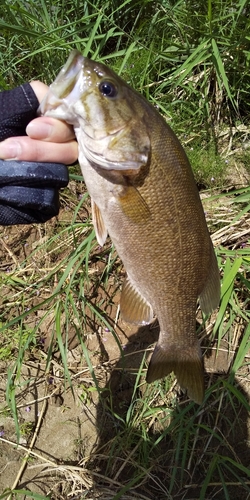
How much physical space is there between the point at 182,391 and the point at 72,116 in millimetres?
1698

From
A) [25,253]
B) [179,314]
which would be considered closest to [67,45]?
[25,253]

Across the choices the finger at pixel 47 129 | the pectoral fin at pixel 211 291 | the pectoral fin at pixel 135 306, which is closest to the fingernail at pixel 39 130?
the finger at pixel 47 129

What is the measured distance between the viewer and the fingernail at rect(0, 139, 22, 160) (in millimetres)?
1562

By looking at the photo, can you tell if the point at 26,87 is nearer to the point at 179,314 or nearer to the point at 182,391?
the point at 179,314

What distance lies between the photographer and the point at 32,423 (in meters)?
2.81

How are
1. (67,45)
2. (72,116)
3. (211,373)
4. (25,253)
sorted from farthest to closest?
(25,253) → (67,45) → (211,373) → (72,116)

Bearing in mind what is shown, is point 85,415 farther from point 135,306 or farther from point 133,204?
point 133,204

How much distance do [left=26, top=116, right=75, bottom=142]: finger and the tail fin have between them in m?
0.93

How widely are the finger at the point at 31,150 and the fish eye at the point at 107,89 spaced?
0.22 metres

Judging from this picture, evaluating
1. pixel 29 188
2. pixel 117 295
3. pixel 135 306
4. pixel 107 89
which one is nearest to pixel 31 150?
pixel 29 188

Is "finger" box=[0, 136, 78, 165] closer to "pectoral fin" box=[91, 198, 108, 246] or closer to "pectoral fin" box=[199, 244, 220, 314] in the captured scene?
"pectoral fin" box=[91, 198, 108, 246]

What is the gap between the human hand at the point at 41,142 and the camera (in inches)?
60.4

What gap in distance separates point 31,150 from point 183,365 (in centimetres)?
104

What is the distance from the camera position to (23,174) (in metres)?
1.63
